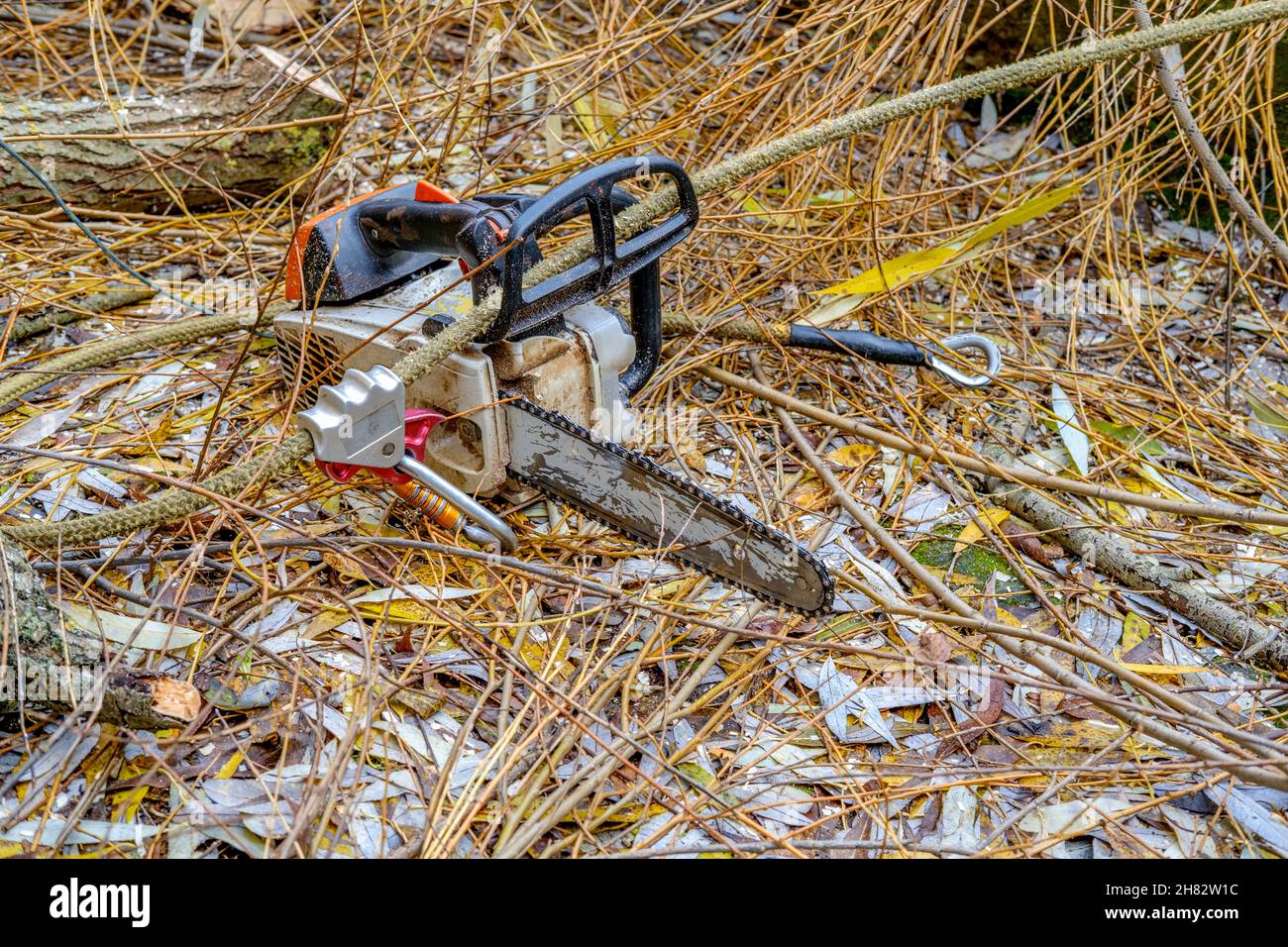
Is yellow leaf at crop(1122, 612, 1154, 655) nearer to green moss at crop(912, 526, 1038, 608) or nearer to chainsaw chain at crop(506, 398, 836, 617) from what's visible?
green moss at crop(912, 526, 1038, 608)

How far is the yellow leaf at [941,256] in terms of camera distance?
258 cm

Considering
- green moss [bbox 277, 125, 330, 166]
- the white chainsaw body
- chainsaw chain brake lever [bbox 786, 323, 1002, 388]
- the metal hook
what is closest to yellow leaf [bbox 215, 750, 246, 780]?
the white chainsaw body

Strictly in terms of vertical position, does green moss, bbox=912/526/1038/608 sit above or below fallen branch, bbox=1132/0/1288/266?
below

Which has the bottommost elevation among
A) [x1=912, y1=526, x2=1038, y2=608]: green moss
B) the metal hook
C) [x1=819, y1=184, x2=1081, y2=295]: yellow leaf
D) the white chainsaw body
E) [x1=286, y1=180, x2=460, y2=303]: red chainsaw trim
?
[x1=912, y1=526, x2=1038, y2=608]: green moss

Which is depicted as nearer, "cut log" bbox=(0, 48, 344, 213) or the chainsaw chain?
the chainsaw chain

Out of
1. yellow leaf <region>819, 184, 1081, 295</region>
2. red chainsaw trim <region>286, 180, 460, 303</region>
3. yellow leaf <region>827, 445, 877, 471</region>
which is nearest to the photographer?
red chainsaw trim <region>286, 180, 460, 303</region>

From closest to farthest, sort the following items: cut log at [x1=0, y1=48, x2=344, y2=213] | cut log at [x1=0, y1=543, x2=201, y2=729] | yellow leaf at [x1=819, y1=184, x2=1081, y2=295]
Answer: cut log at [x1=0, y1=543, x2=201, y2=729] → yellow leaf at [x1=819, y1=184, x2=1081, y2=295] → cut log at [x1=0, y1=48, x2=344, y2=213]

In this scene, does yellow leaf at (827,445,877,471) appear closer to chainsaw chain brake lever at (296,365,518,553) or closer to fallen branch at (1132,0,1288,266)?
chainsaw chain brake lever at (296,365,518,553)

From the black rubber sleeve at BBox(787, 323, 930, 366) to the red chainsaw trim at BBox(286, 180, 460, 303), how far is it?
88cm

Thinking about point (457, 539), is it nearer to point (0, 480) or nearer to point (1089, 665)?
point (0, 480)

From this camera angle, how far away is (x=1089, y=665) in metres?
1.88

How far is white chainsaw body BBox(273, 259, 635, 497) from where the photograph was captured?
6.22ft

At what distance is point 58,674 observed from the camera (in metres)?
1.52
